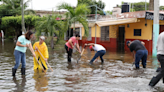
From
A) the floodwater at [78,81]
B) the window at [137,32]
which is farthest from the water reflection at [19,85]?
the window at [137,32]

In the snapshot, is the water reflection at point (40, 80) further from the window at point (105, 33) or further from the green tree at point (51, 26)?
the window at point (105, 33)

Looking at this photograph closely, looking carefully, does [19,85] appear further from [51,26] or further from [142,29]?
[142,29]

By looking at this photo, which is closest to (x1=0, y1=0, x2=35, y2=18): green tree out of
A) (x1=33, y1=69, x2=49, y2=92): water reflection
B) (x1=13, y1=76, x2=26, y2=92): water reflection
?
(x1=33, y1=69, x2=49, y2=92): water reflection

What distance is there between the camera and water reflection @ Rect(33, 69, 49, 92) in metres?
6.03

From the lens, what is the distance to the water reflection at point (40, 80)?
603 cm

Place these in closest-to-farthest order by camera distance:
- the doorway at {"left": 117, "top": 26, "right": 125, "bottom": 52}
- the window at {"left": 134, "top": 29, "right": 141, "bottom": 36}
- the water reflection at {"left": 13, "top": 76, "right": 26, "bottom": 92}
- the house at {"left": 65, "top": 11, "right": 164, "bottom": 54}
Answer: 1. the water reflection at {"left": 13, "top": 76, "right": 26, "bottom": 92}
2. the house at {"left": 65, "top": 11, "right": 164, "bottom": 54}
3. the window at {"left": 134, "top": 29, "right": 141, "bottom": 36}
4. the doorway at {"left": 117, "top": 26, "right": 125, "bottom": 52}

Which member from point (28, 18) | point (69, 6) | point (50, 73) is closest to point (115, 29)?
point (69, 6)

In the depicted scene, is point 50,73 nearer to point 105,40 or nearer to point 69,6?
point 69,6

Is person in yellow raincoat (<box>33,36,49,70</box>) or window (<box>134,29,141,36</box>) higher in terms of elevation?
window (<box>134,29,141,36</box>)

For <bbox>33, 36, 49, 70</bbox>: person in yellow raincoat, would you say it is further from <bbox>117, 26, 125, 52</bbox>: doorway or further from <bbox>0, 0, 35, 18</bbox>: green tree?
<bbox>0, 0, 35, 18</bbox>: green tree

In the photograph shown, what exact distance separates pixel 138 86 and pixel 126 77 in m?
1.26

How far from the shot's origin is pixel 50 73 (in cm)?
812

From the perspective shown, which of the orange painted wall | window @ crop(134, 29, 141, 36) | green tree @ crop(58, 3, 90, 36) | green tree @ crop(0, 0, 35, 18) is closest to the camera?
the orange painted wall

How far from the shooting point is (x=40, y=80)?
22.9 feet
